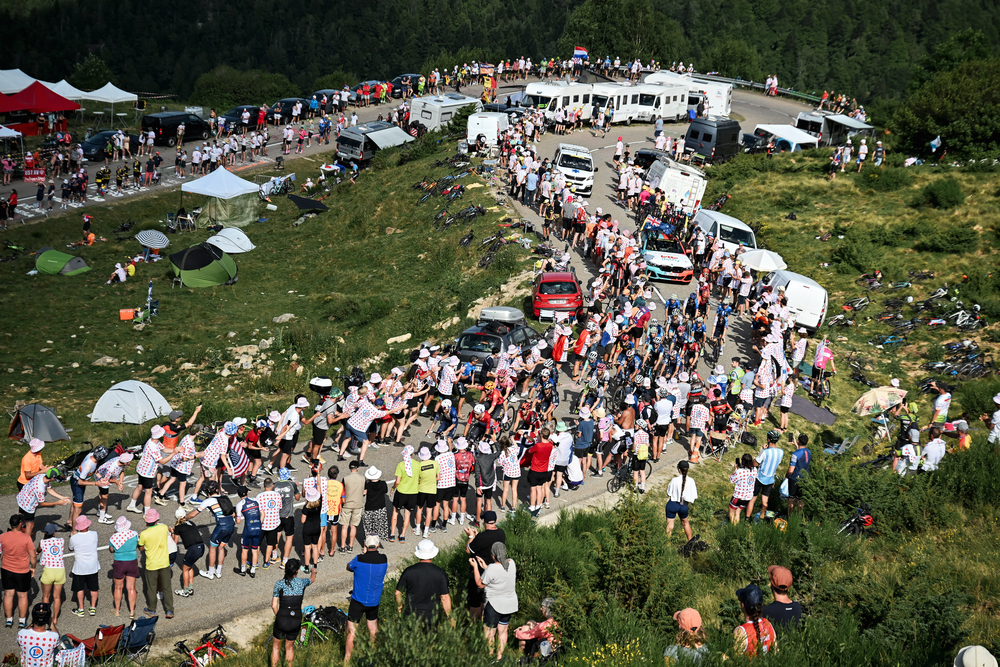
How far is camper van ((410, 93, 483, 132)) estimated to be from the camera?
4644 cm

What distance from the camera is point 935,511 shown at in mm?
15102

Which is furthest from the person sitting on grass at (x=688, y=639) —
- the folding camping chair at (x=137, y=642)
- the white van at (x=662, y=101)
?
the white van at (x=662, y=101)

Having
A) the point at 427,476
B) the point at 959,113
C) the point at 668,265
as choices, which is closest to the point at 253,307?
the point at 668,265

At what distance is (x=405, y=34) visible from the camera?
408 ft

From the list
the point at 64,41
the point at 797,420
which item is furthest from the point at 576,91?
the point at 64,41

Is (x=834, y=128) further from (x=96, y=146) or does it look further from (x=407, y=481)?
(x=407, y=481)

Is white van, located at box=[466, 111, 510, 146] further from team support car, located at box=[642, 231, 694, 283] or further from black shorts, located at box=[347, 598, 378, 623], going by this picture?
black shorts, located at box=[347, 598, 378, 623]

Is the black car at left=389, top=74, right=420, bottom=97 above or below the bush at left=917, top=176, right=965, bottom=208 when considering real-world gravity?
above

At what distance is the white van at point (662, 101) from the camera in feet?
159

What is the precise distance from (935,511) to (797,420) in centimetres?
543

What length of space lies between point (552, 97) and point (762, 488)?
34.2m

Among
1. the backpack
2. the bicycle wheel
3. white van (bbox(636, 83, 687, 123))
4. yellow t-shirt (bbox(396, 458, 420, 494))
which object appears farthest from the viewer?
white van (bbox(636, 83, 687, 123))

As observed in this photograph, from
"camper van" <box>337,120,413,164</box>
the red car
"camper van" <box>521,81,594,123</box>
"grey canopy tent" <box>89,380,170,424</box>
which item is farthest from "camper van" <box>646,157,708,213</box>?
"grey canopy tent" <box>89,380,170,424</box>

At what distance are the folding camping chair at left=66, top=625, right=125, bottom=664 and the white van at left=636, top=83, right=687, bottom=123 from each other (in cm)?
4377
